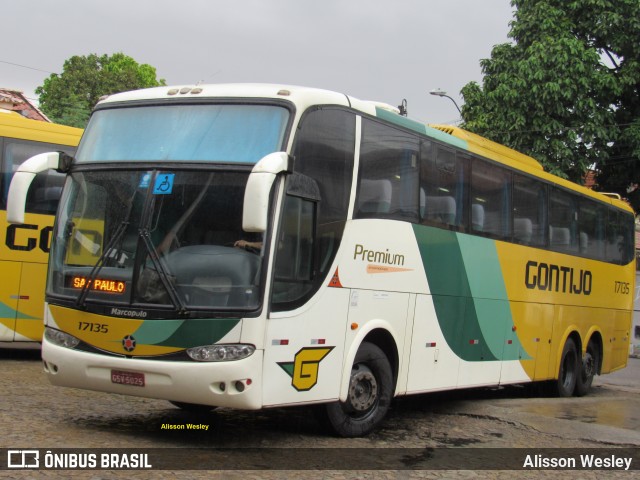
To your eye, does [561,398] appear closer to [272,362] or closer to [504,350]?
[504,350]

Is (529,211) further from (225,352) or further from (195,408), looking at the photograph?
(225,352)

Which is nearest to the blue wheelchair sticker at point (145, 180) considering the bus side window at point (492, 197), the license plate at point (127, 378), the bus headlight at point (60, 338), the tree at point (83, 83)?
the bus headlight at point (60, 338)

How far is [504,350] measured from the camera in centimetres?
1176

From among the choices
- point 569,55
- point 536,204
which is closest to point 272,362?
point 536,204

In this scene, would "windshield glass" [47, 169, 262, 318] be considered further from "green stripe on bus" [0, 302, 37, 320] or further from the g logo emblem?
"green stripe on bus" [0, 302, 37, 320]

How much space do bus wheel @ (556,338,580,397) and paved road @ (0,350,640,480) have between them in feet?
5.25

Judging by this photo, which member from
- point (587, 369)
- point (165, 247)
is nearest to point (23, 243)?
point (165, 247)

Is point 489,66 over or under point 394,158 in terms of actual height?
over

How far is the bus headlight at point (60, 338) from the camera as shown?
750 centimetres

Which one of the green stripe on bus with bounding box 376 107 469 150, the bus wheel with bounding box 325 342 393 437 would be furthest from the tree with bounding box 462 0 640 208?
the bus wheel with bounding box 325 342 393 437

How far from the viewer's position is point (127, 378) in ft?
23.5

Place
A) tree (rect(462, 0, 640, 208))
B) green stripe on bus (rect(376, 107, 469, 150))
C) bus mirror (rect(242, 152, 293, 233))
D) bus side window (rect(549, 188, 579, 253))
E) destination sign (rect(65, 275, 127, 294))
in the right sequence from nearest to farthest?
1. bus mirror (rect(242, 152, 293, 233))
2. destination sign (rect(65, 275, 127, 294))
3. green stripe on bus (rect(376, 107, 469, 150))
4. bus side window (rect(549, 188, 579, 253))
5. tree (rect(462, 0, 640, 208))

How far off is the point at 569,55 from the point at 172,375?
58.7 ft

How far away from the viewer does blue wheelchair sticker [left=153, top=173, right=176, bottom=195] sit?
7.32m
